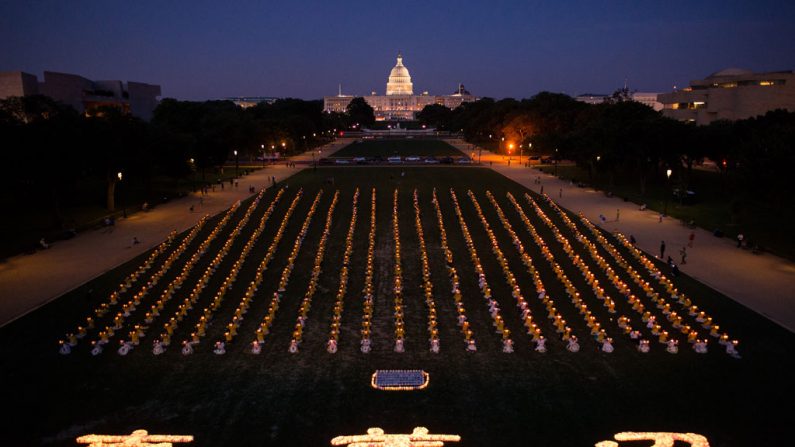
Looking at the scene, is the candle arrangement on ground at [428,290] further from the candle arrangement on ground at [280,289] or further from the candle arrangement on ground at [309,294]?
the candle arrangement on ground at [280,289]

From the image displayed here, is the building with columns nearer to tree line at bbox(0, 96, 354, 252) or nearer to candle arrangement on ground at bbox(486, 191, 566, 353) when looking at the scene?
tree line at bbox(0, 96, 354, 252)

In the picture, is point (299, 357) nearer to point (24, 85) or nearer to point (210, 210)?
point (210, 210)

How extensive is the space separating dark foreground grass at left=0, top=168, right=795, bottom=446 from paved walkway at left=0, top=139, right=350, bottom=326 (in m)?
2.10

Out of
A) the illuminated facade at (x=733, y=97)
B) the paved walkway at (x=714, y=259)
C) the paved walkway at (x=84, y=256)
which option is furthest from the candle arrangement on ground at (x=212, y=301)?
the illuminated facade at (x=733, y=97)

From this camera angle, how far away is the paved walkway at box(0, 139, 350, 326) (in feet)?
101

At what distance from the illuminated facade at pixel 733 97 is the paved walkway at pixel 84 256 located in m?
88.2

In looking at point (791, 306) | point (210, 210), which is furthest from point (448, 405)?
point (210, 210)

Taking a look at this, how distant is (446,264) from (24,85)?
351 feet

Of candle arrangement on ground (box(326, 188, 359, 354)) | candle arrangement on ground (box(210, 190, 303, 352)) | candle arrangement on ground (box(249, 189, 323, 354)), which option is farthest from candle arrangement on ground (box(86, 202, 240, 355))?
candle arrangement on ground (box(326, 188, 359, 354))

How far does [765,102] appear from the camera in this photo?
105875mm

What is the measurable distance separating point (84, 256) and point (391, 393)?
28522mm

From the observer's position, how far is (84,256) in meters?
39.2

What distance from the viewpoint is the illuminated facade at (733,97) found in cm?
10369

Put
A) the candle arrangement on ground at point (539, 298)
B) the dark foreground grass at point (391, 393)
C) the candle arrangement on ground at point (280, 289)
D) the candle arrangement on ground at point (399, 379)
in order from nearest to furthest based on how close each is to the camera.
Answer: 1. the dark foreground grass at point (391, 393)
2. the candle arrangement on ground at point (399, 379)
3. the candle arrangement on ground at point (539, 298)
4. the candle arrangement on ground at point (280, 289)
